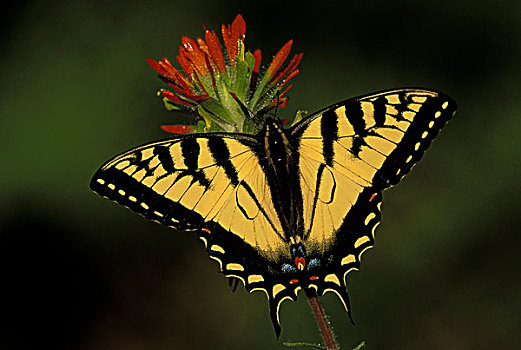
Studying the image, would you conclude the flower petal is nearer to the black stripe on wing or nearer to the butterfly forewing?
the butterfly forewing

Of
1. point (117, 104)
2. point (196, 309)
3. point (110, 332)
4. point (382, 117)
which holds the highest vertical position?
point (382, 117)

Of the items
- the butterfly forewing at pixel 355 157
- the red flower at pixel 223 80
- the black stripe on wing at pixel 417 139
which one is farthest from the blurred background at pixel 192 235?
the red flower at pixel 223 80

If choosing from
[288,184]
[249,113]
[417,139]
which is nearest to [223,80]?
[249,113]

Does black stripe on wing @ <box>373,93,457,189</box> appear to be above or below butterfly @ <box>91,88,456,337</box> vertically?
above

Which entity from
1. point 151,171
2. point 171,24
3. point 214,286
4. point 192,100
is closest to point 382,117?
point 192,100

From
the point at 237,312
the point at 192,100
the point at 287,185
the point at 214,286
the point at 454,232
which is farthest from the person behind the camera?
the point at 214,286

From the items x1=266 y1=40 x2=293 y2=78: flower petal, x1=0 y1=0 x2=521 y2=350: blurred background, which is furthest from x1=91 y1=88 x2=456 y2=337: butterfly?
x1=0 y1=0 x2=521 y2=350: blurred background

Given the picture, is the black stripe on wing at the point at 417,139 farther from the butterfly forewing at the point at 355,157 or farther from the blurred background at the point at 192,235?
the blurred background at the point at 192,235

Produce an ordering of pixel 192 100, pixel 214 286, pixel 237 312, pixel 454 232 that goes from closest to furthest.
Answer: pixel 192 100, pixel 454 232, pixel 237 312, pixel 214 286

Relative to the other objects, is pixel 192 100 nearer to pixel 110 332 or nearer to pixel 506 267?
pixel 506 267
